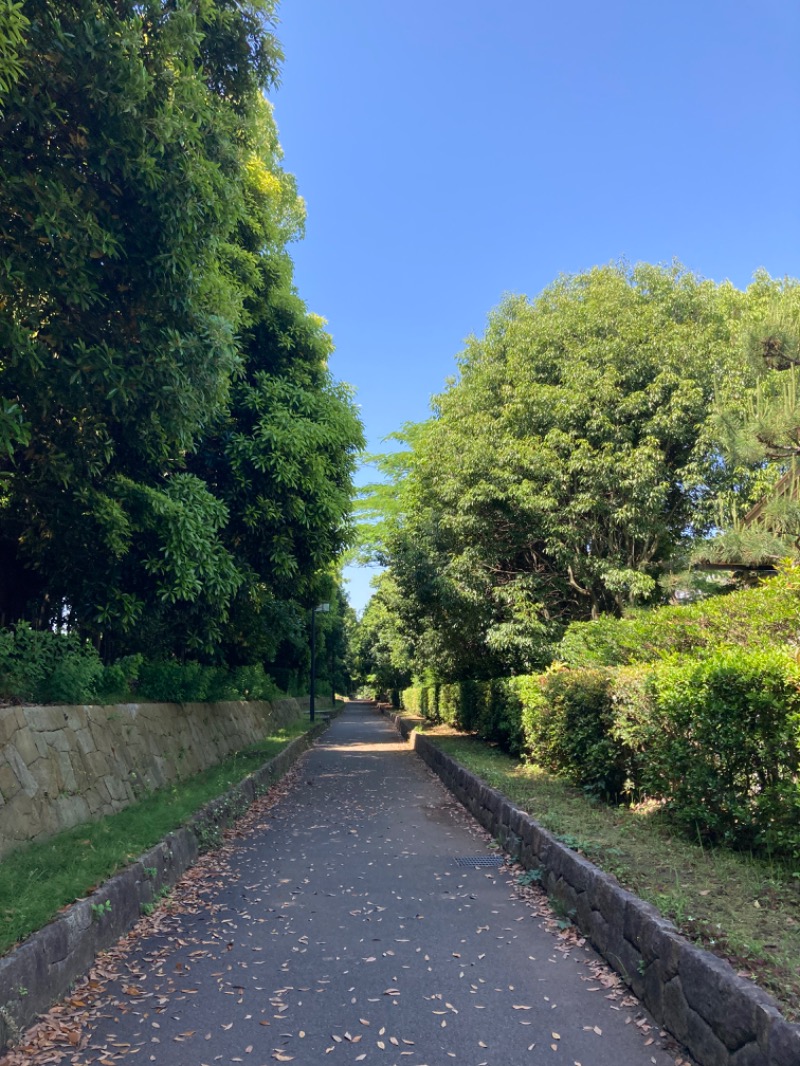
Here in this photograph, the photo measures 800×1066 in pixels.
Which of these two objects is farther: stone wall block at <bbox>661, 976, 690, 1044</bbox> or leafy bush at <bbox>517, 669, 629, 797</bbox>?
leafy bush at <bbox>517, 669, 629, 797</bbox>

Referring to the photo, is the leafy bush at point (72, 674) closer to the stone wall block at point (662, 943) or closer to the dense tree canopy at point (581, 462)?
the stone wall block at point (662, 943)

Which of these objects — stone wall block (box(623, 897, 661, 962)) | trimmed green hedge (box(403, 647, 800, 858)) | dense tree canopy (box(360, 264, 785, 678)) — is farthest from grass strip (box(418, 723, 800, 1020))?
dense tree canopy (box(360, 264, 785, 678))

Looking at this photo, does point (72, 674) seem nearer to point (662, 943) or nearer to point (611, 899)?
point (611, 899)

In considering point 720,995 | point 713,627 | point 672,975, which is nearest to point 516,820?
point 713,627

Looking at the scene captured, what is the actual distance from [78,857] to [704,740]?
461 centimetres

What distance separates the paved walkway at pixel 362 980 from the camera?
320cm

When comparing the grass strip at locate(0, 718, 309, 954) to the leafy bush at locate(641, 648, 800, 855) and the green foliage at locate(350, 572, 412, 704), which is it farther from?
the green foliage at locate(350, 572, 412, 704)

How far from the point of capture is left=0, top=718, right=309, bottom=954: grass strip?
3818 millimetres

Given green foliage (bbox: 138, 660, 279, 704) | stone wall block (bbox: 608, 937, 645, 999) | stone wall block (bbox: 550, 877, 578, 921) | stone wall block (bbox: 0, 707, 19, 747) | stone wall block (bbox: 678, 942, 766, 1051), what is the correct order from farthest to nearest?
green foliage (bbox: 138, 660, 279, 704) < stone wall block (bbox: 0, 707, 19, 747) < stone wall block (bbox: 550, 877, 578, 921) < stone wall block (bbox: 608, 937, 645, 999) < stone wall block (bbox: 678, 942, 766, 1051)

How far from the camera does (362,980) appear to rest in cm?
395

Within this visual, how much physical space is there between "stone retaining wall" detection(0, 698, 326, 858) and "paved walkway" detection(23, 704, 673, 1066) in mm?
1557

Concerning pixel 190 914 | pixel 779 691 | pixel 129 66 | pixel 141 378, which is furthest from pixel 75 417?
pixel 779 691

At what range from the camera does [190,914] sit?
16.8ft

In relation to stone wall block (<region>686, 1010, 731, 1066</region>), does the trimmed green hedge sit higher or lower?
higher
